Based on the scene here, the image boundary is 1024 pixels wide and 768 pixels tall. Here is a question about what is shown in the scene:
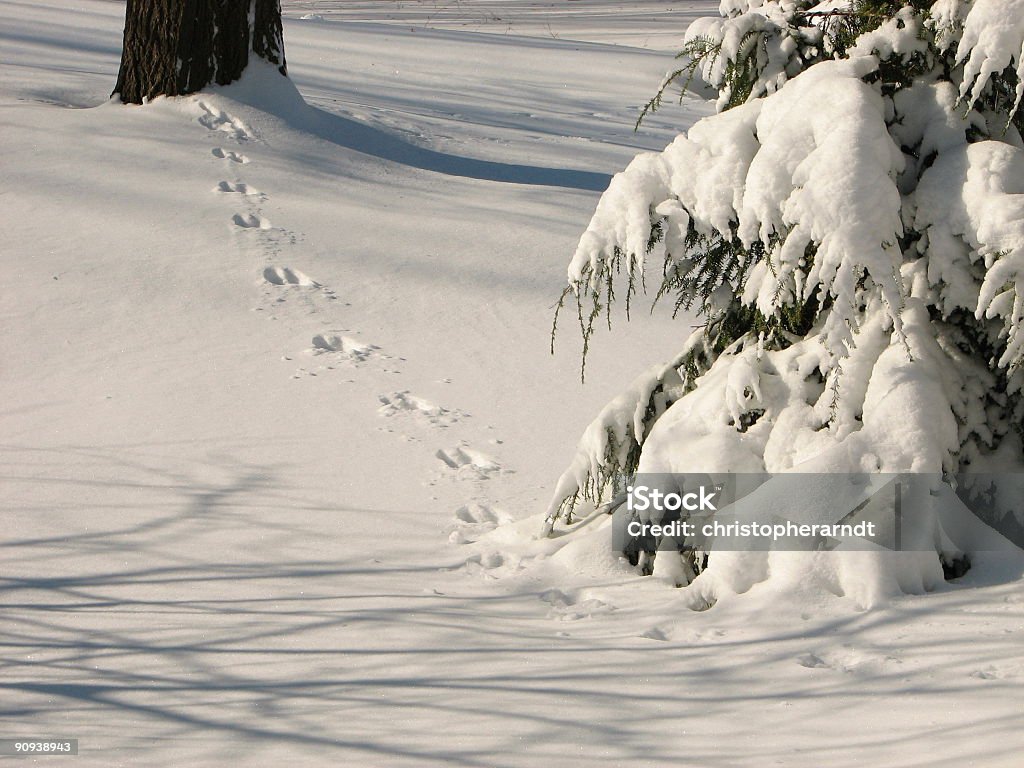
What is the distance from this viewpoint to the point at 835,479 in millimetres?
2787

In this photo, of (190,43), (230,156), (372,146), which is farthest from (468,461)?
(190,43)

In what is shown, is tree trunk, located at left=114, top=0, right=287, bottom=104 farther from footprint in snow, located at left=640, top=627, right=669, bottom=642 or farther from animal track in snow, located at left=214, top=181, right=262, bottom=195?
footprint in snow, located at left=640, top=627, right=669, bottom=642

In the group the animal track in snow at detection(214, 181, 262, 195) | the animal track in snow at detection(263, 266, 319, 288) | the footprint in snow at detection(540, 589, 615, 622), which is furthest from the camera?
the animal track in snow at detection(214, 181, 262, 195)

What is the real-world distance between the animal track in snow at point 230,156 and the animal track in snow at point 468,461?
3496 mm

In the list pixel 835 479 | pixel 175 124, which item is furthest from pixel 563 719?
pixel 175 124

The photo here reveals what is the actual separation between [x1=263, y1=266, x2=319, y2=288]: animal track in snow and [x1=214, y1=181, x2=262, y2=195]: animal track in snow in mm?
1064

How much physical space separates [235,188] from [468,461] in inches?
125

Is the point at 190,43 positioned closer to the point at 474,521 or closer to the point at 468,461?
the point at 468,461

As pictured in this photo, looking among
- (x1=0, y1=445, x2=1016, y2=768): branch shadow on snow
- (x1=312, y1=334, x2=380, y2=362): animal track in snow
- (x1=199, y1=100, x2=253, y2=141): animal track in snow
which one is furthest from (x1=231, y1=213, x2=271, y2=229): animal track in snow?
(x1=0, y1=445, x2=1016, y2=768): branch shadow on snow

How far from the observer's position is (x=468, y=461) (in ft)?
13.1

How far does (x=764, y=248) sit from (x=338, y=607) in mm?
1456

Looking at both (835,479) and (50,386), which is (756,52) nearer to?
(835,479)

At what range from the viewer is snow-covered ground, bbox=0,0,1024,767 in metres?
2.40

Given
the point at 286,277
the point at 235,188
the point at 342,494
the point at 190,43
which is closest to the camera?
the point at 342,494
